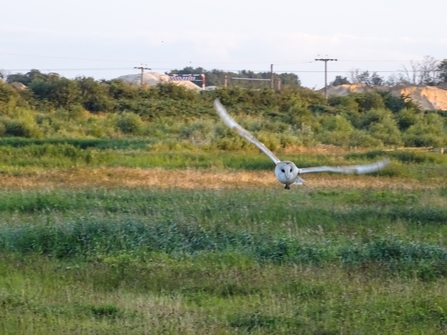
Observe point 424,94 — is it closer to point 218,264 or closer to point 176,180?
point 176,180

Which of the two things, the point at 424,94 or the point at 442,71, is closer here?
the point at 424,94

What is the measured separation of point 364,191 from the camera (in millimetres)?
14516

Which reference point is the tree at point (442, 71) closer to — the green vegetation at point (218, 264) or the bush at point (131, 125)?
the bush at point (131, 125)

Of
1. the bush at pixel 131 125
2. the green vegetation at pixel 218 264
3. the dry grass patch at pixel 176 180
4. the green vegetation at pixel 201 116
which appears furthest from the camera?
the bush at pixel 131 125

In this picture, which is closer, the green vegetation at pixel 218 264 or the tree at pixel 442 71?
the green vegetation at pixel 218 264

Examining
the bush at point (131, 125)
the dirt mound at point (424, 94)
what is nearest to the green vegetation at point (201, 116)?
the bush at point (131, 125)

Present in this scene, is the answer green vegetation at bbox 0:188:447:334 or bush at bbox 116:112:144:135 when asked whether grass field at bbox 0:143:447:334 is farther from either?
bush at bbox 116:112:144:135

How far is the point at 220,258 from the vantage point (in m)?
8.11

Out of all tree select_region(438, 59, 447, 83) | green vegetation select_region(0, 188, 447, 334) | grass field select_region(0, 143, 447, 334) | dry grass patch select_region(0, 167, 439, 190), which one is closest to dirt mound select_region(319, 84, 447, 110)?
tree select_region(438, 59, 447, 83)

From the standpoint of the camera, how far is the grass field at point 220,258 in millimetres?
5645

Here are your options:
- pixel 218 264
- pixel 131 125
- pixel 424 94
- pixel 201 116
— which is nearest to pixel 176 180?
pixel 218 264

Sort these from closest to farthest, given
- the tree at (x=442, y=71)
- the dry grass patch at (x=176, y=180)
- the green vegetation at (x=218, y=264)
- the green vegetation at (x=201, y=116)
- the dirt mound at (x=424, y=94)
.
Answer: the green vegetation at (x=218, y=264) → the dry grass patch at (x=176, y=180) → the green vegetation at (x=201, y=116) → the dirt mound at (x=424, y=94) → the tree at (x=442, y=71)

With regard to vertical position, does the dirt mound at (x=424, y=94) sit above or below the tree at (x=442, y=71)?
below

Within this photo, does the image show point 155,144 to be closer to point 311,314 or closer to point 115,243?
point 115,243
